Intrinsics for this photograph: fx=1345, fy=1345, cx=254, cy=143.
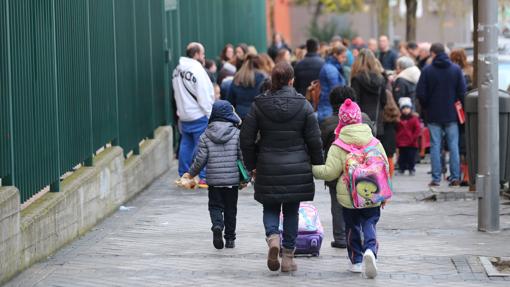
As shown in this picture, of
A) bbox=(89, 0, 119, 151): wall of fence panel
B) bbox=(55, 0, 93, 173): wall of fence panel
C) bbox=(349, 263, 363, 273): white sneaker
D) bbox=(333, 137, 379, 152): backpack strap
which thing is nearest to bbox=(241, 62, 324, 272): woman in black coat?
bbox=(333, 137, 379, 152): backpack strap

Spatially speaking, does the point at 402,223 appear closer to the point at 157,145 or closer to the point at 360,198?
the point at 360,198

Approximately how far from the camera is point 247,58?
17922 mm

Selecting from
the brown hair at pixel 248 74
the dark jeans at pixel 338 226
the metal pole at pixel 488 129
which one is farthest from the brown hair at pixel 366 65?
the dark jeans at pixel 338 226

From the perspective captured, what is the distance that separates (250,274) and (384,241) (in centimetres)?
221

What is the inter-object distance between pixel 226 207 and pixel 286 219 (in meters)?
1.47

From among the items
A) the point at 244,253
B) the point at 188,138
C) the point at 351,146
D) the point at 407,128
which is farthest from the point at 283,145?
the point at 407,128

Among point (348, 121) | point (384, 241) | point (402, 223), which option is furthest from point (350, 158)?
point (402, 223)

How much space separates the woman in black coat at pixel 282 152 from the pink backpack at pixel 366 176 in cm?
29

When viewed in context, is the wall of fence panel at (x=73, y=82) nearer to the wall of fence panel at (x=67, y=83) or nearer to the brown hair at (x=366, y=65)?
the wall of fence panel at (x=67, y=83)

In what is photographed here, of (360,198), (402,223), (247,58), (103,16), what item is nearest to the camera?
(360,198)

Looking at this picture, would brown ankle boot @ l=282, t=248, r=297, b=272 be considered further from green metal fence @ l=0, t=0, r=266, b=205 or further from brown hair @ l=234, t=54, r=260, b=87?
brown hair @ l=234, t=54, r=260, b=87

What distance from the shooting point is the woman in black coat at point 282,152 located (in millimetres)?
9992

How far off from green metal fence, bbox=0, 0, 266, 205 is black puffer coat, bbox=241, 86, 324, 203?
181cm

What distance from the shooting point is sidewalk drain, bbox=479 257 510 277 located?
391 inches
